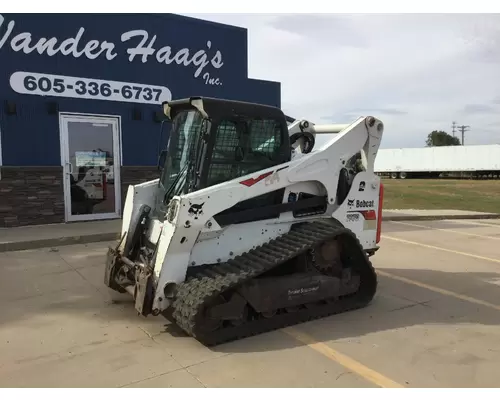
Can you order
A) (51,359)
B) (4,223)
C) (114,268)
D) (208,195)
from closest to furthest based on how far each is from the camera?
(51,359)
(208,195)
(114,268)
(4,223)

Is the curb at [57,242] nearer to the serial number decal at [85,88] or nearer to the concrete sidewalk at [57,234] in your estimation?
the concrete sidewalk at [57,234]

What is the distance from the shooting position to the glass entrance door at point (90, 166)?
35.8 ft

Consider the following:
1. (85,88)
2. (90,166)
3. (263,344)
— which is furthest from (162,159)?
(85,88)

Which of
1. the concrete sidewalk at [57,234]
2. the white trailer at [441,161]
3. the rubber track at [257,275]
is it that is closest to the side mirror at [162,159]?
the rubber track at [257,275]

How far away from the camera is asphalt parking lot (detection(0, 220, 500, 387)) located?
3725 mm

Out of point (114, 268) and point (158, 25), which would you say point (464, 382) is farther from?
point (158, 25)

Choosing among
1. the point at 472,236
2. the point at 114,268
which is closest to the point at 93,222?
the point at 114,268

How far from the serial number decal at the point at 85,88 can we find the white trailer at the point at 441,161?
36781 millimetres

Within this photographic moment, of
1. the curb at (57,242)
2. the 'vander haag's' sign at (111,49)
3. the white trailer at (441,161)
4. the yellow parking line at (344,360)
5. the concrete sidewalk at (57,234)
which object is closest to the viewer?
the yellow parking line at (344,360)

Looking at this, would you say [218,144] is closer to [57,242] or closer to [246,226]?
A: [246,226]

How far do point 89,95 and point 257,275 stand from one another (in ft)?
26.6

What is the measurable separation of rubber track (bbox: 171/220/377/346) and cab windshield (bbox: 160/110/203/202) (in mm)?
1041

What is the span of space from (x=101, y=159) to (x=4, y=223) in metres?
2.58

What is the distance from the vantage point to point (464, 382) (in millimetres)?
3645
